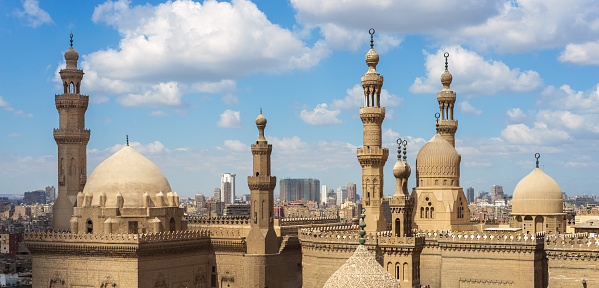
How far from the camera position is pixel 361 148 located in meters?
47.7

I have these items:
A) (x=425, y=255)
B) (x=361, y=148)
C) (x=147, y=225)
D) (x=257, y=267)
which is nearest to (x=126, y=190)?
(x=147, y=225)

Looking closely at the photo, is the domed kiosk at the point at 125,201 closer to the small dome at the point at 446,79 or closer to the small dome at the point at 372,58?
the small dome at the point at 372,58

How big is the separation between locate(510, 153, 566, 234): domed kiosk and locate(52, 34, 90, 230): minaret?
26613 millimetres

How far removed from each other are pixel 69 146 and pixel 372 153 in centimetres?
1978

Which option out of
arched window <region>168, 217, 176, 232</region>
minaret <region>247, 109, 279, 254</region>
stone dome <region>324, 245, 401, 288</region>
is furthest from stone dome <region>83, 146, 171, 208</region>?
stone dome <region>324, 245, 401, 288</region>

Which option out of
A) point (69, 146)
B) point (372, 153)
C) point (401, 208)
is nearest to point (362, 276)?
point (401, 208)

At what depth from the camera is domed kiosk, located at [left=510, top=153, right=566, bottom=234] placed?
46312mm

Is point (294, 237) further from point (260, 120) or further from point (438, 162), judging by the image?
point (438, 162)

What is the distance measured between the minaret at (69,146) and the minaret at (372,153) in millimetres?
18360

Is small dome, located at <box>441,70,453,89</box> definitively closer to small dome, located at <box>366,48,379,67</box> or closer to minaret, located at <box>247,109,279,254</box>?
small dome, located at <box>366,48,379,67</box>

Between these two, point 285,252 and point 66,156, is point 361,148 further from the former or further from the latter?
point 66,156

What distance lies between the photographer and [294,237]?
4997cm

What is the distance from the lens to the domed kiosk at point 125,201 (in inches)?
1842

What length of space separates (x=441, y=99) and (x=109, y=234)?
22146 millimetres
